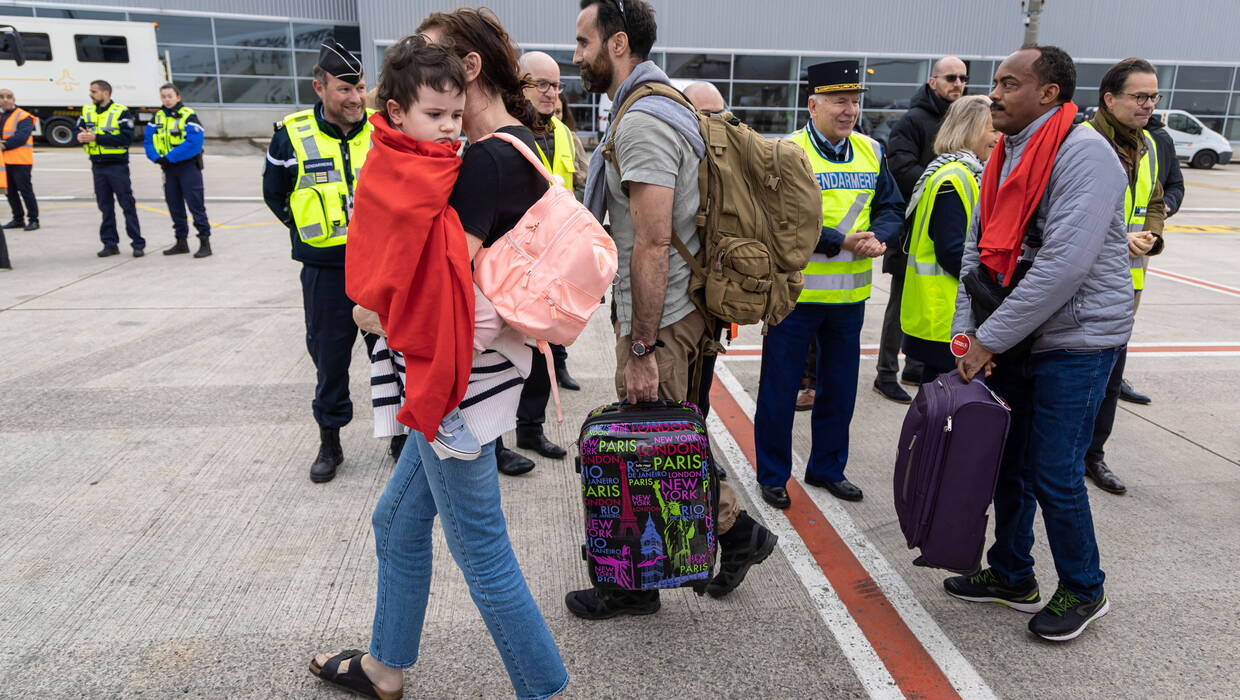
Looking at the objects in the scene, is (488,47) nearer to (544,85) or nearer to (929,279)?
(929,279)

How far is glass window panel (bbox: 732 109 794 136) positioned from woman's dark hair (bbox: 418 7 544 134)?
24.7 meters

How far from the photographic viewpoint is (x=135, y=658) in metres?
2.65

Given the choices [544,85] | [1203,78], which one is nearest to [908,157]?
[544,85]

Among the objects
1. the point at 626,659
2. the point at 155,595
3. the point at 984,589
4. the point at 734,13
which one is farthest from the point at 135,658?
the point at 734,13

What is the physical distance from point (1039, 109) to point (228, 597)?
130 inches

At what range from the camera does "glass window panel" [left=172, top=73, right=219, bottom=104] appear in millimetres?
27062

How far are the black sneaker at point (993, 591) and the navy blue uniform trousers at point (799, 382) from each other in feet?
2.99

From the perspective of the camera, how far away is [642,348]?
8.54 ft

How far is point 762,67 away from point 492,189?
25417mm

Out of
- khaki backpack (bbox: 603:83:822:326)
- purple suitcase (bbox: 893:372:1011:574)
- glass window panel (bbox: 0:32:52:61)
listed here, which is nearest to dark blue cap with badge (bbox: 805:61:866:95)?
khaki backpack (bbox: 603:83:822:326)

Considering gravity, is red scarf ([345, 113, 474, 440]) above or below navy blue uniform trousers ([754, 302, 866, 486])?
above

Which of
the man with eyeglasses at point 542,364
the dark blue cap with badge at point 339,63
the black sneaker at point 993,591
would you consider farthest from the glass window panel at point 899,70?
the black sneaker at point 993,591

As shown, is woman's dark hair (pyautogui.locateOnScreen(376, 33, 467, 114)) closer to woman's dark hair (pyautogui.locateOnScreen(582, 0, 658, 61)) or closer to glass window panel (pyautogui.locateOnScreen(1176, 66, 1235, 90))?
woman's dark hair (pyautogui.locateOnScreen(582, 0, 658, 61))

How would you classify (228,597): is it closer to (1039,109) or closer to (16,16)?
(1039,109)
